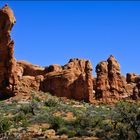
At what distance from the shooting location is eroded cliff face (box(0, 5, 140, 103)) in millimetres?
68812

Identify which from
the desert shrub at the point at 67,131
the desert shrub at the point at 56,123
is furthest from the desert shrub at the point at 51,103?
the desert shrub at the point at 67,131

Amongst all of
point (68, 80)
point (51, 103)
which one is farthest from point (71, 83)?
point (51, 103)

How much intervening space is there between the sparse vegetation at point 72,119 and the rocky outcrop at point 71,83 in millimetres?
2627

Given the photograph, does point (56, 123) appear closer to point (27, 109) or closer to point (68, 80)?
point (27, 109)

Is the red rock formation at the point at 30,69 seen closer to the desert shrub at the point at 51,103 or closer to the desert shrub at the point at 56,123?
the desert shrub at the point at 51,103

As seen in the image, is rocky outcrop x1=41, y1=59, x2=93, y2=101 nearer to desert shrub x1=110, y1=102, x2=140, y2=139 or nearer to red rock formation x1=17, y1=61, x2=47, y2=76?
red rock formation x1=17, y1=61, x2=47, y2=76

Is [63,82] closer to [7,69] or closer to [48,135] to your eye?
[7,69]

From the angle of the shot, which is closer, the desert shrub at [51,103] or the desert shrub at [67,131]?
the desert shrub at [67,131]

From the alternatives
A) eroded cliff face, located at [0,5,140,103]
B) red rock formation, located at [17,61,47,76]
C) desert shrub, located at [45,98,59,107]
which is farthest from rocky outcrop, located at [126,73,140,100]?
red rock formation, located at [17,61,47,76]

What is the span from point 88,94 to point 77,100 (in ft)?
6.70

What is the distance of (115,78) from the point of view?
78.6 m

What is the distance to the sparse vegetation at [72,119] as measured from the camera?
4462cm

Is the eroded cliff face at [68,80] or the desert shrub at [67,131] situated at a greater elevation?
the eroded cliff face at [68,80]

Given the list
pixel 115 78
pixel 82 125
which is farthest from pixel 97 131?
pixel 115 78
